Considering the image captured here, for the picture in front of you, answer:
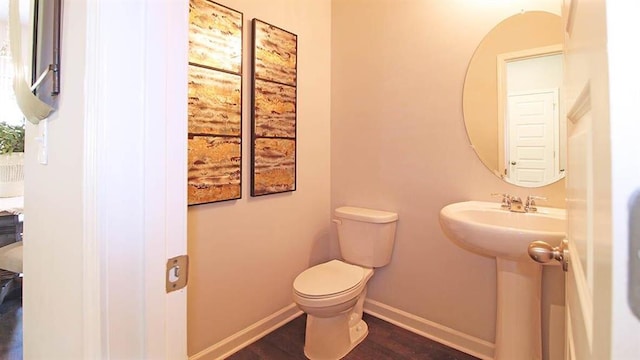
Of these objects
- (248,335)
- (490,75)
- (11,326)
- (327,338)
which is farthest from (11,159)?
(490,75)

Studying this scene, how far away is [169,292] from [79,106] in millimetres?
400

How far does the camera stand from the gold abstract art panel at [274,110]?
1.91 m

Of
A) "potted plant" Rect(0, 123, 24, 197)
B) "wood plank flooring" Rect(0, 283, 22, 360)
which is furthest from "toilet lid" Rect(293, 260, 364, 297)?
"potted plant" Rect(0, 123, 24, 197)

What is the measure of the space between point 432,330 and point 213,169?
5.44 feet

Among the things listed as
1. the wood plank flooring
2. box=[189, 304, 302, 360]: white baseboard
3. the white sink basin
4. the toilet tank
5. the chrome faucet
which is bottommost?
the wood plank flooring

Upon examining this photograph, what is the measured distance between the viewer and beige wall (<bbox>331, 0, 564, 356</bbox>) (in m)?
1.74

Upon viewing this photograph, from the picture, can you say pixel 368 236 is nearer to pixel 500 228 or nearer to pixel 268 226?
pixel 268 226

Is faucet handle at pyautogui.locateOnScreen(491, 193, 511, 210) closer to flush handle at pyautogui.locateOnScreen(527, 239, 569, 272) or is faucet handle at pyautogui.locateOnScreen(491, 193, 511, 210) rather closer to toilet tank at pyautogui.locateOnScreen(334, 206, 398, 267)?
toilet tank at pyautogui.locateOnScreen(334, 206, 398, 267)

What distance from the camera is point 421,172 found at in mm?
1944

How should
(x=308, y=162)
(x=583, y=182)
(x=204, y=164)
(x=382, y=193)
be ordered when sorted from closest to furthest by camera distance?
(x=583, y=182) → (x=204, y=164) → (x=382, y=193) → (x=308, y=162)

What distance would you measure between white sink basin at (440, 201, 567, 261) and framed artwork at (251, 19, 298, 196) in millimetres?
1076

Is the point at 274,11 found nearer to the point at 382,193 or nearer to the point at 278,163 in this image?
the point at 278,163

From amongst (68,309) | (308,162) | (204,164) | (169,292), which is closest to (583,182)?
(169,292)

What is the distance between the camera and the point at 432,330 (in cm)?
192
